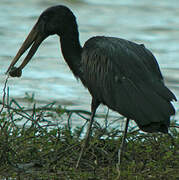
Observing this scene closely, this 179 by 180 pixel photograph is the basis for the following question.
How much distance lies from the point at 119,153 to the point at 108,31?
11.5 meters

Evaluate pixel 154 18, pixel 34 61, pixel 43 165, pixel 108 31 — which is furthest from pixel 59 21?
pixel 154 18

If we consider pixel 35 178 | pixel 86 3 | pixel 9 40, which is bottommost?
pixel 35 178

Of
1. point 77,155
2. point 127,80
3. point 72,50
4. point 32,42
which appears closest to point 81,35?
point 32,42

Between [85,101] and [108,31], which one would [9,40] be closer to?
[108,31]

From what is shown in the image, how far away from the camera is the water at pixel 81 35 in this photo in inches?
530

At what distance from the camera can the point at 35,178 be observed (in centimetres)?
709

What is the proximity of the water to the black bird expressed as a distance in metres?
4.48

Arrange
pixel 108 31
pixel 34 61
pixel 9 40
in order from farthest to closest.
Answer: pixel 108 31
pixel 9 40
pixel 34 61

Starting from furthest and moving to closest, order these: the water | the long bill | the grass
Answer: the water
the long bill
the grass

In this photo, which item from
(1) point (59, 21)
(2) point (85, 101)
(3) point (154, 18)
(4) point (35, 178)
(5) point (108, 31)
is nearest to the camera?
(4) point (35, 178)

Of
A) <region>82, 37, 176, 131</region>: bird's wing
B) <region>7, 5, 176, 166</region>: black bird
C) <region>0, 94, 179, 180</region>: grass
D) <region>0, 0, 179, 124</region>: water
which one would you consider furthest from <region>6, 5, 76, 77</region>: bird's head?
<region>0, 0, 179, 124</region>: water

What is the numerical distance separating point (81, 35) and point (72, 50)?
9654 mm

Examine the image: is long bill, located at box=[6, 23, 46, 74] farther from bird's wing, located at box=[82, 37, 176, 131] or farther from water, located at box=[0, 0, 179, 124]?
water, located at box=[0, 0, 179, 124]

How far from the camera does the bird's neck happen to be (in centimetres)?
808
